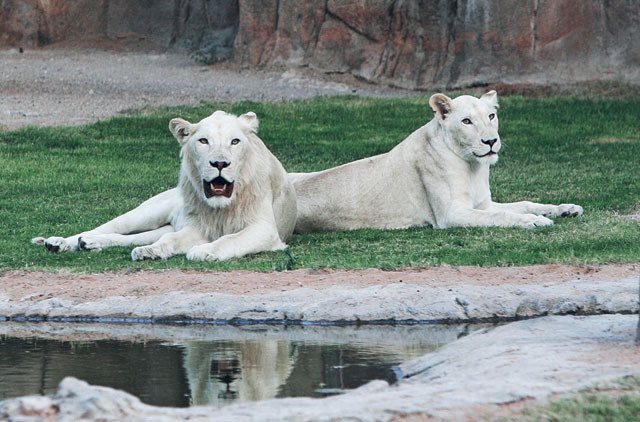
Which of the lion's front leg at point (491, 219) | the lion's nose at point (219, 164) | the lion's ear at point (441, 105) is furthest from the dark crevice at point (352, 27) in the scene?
the lion's nose at point (219, 164)

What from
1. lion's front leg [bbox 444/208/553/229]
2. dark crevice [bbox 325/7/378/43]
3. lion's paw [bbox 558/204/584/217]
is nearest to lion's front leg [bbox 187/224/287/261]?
lion's front leg [bbox 444/208/553/229]

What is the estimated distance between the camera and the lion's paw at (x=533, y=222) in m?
11.8

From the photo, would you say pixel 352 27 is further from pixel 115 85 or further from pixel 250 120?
pixel 250 120

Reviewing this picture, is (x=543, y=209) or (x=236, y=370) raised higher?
(x=543, y=209)

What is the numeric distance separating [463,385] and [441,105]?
621 cm

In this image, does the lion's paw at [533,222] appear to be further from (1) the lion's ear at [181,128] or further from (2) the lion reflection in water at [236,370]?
(2) the lion reflection in water at [236,370]

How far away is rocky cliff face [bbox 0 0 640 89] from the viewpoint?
22312mm

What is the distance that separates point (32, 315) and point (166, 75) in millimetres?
15580

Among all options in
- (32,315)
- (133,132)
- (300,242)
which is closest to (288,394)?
(32,315)

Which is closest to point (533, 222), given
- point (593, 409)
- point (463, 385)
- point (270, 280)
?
point (270, 280)

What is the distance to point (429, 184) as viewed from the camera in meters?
12.5

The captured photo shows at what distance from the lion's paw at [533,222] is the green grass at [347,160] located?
0.14 m

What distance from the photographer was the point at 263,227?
11.2 metres

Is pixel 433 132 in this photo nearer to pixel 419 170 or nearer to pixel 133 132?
pixel 419 170
